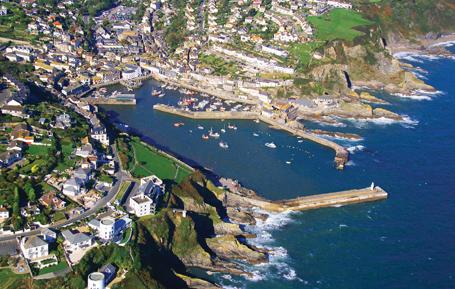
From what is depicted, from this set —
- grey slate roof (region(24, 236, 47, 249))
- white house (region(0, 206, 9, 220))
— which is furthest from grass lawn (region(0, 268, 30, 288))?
white house (region(0, 206, 9, 220))

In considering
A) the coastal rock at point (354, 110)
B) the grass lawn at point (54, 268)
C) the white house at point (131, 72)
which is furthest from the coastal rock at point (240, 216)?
the white house at point (131, 72)

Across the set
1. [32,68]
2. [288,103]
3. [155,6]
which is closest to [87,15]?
[155,6]

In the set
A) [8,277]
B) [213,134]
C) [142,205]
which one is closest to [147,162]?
[142,205]

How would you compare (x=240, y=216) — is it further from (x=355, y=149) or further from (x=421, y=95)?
(x=421, y=95)

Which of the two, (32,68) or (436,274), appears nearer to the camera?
(436,274)

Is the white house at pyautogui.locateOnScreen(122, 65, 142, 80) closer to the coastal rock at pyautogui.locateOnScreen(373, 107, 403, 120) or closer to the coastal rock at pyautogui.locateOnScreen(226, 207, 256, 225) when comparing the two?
the coastal rock at pyautogui.locateOnScreen(373, 107, 403, 120)

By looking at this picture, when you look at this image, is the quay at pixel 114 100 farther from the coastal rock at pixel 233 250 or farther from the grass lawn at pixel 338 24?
the grass lawn at pixel 338 24

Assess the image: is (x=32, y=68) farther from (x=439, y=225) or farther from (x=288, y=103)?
(x=439, y=225)
